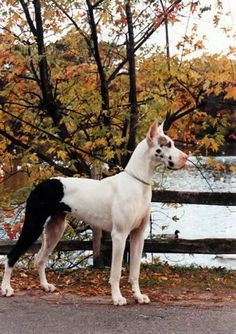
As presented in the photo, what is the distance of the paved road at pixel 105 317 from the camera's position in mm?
4402

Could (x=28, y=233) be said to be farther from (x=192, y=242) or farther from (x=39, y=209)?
(x=192, y=242)

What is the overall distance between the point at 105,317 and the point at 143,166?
5.06ft

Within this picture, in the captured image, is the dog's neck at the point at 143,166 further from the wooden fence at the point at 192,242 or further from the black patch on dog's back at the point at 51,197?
the wooden fence at the point at 192,242

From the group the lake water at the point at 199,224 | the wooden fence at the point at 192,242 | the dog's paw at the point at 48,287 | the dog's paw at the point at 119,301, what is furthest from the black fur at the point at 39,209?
the lake water at the point at 199,224

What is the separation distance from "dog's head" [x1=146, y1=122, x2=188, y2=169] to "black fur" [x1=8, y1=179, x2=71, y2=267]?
1.10 metres

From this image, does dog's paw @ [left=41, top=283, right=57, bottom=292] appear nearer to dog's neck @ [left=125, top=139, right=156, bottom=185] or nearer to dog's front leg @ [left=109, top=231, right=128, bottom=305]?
dog's front leg @ [left=109, top=231, right=128, bottom=305]

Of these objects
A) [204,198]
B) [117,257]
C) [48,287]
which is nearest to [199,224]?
[204,198]

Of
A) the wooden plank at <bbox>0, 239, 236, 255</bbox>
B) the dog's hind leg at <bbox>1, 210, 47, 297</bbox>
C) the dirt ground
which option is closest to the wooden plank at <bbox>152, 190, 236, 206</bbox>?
the wooden plank at <bbox>0, 239, 236, 255</bbox>

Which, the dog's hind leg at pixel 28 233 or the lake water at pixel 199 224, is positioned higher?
the dog's hind leg at pixel 28 233

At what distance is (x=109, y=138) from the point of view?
7.82 meters

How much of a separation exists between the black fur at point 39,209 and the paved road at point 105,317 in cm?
59

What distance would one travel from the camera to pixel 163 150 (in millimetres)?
5238

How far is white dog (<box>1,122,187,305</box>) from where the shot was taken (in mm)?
5211

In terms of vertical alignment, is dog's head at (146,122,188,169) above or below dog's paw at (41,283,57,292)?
above
